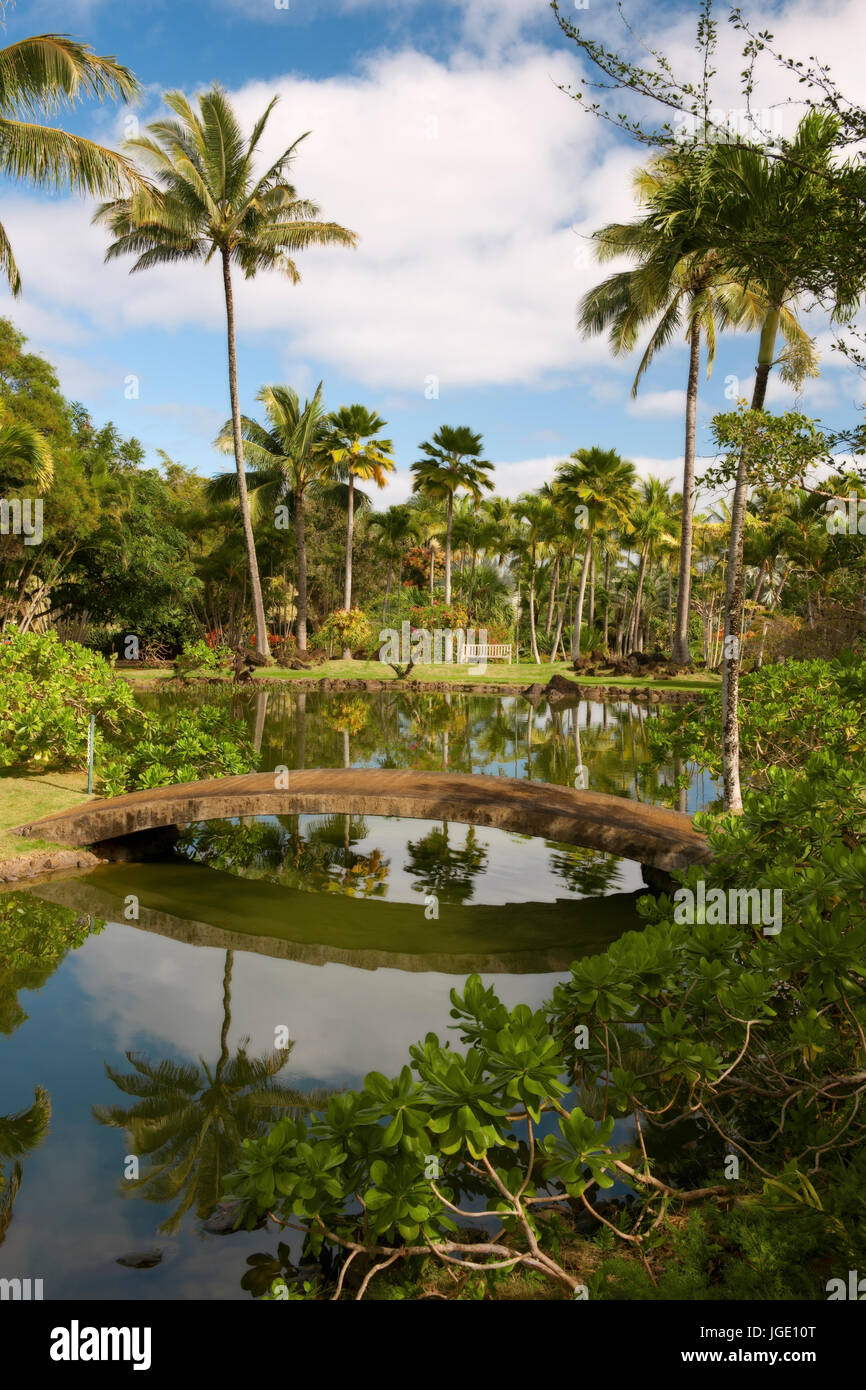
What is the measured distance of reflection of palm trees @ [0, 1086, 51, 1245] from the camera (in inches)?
140

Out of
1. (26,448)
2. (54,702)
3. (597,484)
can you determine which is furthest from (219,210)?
(54,702)

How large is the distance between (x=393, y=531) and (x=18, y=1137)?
39.6 m

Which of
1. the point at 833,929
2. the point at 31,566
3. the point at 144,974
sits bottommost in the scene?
the point at 144,974

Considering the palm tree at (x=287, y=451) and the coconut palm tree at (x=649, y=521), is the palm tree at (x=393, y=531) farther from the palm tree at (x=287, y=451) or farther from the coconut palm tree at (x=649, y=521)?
the coconut palm tree at (x=649, y=521)

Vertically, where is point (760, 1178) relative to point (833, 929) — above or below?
below

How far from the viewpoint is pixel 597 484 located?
35.3 m

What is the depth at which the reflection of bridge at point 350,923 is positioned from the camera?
20.8 ft

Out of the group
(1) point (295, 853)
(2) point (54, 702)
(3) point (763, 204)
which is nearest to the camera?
(3) point (763, 204)

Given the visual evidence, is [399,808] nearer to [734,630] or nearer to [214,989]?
[214,989]

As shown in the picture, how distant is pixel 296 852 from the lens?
9.46 meters

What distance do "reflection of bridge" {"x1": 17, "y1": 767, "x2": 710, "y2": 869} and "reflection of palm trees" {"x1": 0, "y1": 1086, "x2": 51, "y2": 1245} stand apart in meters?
4.12
